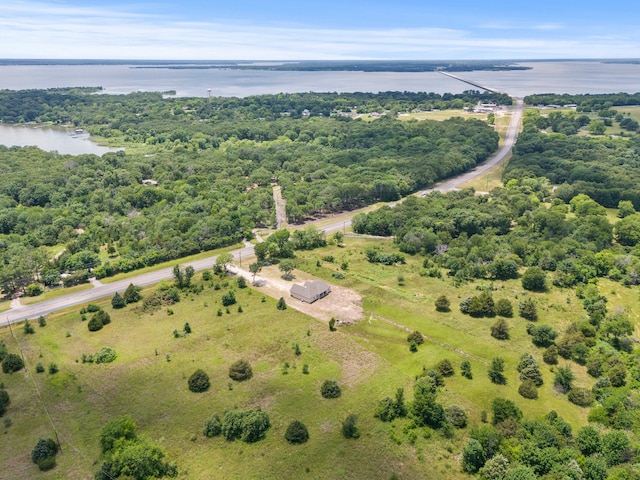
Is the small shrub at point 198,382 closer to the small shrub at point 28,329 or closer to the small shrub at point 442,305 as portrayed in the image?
the small shrub at point 28,329

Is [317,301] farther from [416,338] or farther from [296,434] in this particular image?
[296,434]

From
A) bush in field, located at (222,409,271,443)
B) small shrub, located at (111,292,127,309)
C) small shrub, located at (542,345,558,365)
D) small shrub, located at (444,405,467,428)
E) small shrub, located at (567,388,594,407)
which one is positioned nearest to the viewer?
bush in field, located at (222,409,271,443)

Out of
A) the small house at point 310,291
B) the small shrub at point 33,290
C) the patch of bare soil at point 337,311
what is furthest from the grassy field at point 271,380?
the small shrub at point 33,290

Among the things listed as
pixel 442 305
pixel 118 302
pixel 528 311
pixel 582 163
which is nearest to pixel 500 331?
A: pixel 528 311

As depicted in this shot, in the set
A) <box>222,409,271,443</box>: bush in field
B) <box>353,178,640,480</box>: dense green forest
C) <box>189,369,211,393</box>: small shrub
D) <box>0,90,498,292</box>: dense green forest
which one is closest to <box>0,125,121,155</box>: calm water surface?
<box>0,90,498,292</box>: dense green forest

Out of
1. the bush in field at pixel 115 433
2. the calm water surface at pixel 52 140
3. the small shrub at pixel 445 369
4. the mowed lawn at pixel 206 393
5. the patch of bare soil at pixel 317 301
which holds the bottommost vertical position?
the patch of bare soil at pixel 317 301

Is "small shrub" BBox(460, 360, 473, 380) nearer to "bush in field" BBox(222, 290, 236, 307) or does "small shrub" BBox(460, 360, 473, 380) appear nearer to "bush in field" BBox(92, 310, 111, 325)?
"bush in field" BBox(222, 290, 236, 307)
